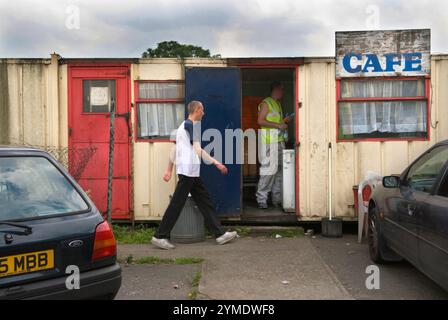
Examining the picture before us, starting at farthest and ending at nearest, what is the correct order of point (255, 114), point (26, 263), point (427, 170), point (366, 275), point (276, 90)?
point (255, 114) → point (276, 90) → point (366, 275) → point (427, 170) → point (26, 263)

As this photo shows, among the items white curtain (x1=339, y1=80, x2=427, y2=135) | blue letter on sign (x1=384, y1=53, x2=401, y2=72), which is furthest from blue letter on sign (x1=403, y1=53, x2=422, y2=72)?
white curtain (x1=339, y1=80, x2=427, y2=135)

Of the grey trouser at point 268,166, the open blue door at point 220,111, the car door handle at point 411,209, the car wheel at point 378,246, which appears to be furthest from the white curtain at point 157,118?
the car door handle at point 411,209

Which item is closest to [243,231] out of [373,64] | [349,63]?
[349,63]

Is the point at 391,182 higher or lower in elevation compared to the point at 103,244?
higher

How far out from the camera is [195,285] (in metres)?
5.26

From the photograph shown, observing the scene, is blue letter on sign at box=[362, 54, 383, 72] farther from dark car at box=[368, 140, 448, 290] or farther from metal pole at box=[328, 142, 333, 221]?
dark car at box=[368, 140, 448, 290]

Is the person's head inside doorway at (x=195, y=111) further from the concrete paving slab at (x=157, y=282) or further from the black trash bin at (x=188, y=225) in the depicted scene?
the concrete paving slab at (x=157, y=282)

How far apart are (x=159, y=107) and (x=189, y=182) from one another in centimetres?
156

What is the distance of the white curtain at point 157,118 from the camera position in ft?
25.3

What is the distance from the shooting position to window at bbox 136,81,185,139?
7.69m

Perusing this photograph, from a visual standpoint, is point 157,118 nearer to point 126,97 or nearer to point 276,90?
point 126,97

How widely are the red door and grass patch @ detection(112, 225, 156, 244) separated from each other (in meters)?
0.21

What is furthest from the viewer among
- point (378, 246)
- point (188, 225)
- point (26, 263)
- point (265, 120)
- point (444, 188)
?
point (265, 120)
